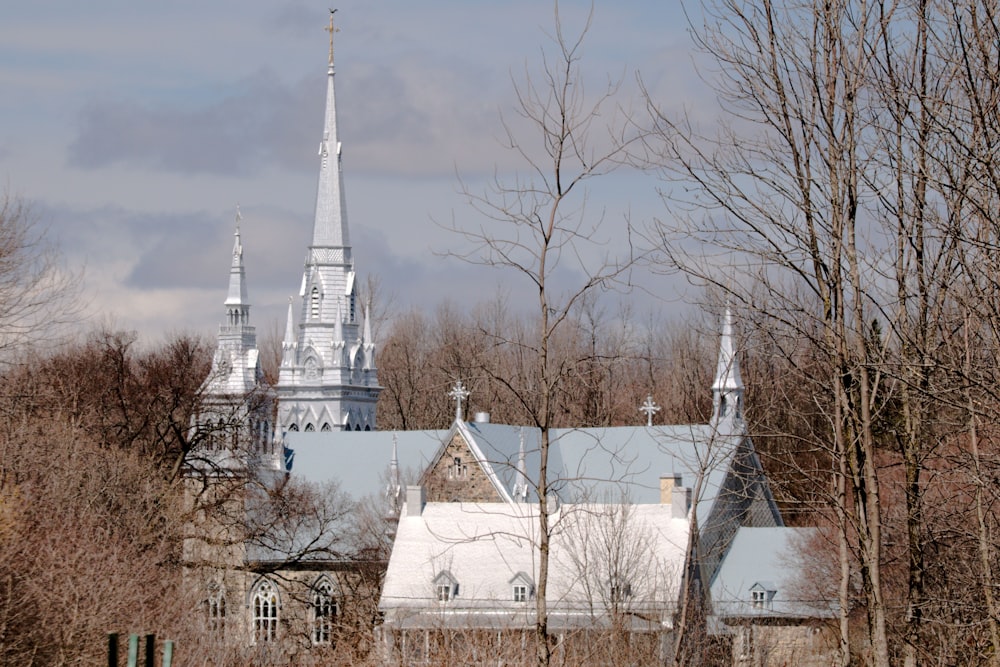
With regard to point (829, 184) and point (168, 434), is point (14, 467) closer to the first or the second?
point (168, 434)

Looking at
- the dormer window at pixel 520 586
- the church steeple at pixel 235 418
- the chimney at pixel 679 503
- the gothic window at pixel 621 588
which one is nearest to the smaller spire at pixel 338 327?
the church steeple at pixel 235 418

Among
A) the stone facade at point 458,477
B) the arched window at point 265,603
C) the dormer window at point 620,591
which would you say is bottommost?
the arched window at point 265,603

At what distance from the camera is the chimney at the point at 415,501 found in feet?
140

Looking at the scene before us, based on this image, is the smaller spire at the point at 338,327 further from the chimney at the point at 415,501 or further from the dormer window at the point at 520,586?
the dormer window at the point at 520,586

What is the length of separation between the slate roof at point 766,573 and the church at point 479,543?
0.23 ft

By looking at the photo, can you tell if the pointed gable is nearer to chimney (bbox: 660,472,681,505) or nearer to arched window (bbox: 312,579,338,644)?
arched window (bbox: 312,579,338,644)

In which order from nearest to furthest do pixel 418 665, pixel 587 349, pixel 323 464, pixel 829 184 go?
1. pixel 829 184
2. pixel 418 665
3. pixel 323 464
4. pixel 587 349

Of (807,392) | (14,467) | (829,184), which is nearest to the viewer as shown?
(829,184)

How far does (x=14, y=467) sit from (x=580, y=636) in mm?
11726

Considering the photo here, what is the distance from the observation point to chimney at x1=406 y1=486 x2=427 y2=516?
42531mm

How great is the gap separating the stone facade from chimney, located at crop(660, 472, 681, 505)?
929 centimetres

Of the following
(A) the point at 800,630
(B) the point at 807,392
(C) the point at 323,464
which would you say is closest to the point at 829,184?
(B) the point at 807,392

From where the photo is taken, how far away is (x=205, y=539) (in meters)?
40.4

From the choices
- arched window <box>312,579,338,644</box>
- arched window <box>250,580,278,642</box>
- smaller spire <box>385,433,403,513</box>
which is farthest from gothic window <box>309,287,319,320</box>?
arched window <box>312,579,338,644</box>
